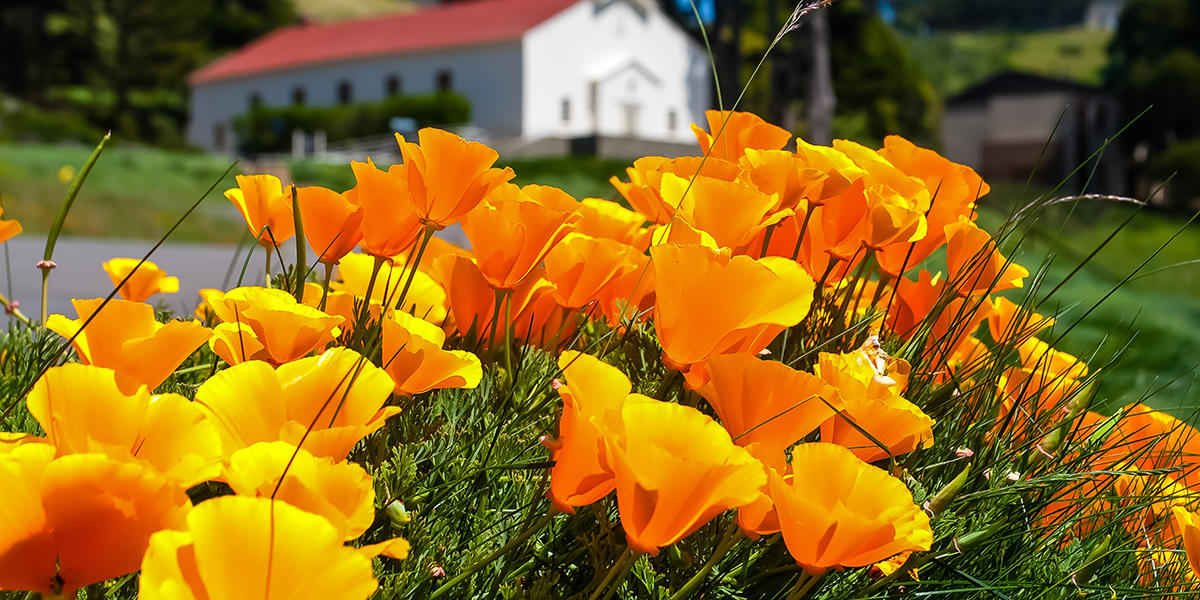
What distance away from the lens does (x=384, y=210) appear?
102cm

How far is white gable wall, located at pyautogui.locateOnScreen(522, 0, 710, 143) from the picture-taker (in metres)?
31.2

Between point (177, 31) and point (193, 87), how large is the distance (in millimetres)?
3321

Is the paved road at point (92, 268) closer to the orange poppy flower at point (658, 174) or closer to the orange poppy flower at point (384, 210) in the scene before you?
the orange poppy flower at point (658, 174)

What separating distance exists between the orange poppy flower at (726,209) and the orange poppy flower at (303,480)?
48 centimetres

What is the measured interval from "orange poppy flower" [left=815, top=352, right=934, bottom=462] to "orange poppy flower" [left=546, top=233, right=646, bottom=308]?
27 cm

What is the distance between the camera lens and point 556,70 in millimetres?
31609

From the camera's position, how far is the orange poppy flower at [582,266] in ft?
3.43

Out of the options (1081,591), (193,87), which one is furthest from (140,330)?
(193,87)

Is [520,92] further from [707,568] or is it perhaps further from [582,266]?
[707,568]

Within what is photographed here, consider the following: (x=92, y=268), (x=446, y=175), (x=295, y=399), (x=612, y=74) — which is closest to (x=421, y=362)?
(x=295, y=399)

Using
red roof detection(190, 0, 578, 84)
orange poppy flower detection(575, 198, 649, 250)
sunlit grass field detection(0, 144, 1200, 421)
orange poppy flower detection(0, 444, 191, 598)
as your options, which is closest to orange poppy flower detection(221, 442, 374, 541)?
orange poppy flower detection(0, 444, 191, 598)

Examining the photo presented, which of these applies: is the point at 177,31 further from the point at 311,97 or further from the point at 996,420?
the point at 996,420

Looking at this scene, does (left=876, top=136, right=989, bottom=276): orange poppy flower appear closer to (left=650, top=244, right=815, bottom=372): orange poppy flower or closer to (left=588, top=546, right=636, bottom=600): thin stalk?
(left=650, top=244, right=815, bottom=372): orange poppy flower

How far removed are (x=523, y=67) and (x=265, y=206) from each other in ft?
99.9
